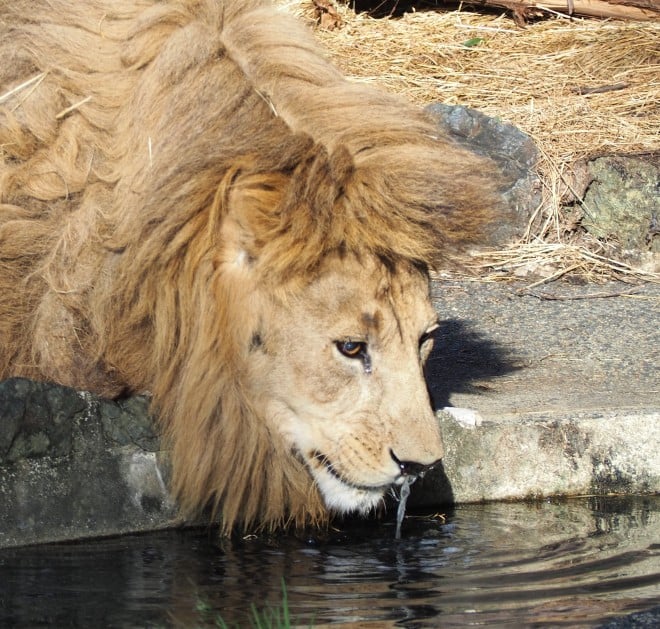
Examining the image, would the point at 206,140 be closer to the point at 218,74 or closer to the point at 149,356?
the point at 218,74

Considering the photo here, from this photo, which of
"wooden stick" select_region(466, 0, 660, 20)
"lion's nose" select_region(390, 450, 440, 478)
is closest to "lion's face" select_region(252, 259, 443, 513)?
"lion's nose" select_region(390, 450, 440, 478)

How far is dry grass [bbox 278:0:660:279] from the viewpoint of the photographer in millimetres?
7852

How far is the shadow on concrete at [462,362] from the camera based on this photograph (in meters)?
5.02

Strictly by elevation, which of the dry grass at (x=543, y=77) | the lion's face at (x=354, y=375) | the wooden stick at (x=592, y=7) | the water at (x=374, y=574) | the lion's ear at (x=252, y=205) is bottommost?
the water at (x=374, y=574)

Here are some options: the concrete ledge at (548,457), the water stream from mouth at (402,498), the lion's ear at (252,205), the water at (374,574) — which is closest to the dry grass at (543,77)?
the concrete ledge at (548,457)

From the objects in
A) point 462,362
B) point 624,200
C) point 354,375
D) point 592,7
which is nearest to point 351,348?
point 354,375

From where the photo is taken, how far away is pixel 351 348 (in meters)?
3.39

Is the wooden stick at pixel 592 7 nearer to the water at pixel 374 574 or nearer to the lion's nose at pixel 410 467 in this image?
the water at pixel 374 574

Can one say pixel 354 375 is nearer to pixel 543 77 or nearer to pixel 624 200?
pixel 624 200

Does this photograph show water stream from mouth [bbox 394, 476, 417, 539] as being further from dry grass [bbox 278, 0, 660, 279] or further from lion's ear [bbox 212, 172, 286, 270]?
dry grass [bbox 278, 0, 660, 279]

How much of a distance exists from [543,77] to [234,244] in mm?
6137

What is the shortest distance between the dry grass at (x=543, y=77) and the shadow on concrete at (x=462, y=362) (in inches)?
62.4

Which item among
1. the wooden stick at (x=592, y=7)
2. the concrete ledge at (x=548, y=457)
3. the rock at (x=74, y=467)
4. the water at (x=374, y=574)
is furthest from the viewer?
the wooden stick at (x=592, y=7)

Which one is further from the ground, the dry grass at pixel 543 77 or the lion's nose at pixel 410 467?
the dry grass at pixel 543 77
